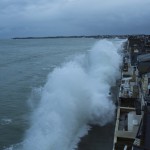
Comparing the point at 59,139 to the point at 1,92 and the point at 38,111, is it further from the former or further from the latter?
the point at 1,92

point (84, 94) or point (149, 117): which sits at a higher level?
point (149, 117)

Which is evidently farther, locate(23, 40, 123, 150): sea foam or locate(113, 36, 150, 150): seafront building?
locate(23, 40, 123, 150): sea foam

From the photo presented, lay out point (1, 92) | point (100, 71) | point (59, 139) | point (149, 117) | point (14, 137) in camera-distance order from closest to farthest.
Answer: point (149, 117) < point (59, 139) < point (14, 137) < point (1, 92) < point (100, 71)

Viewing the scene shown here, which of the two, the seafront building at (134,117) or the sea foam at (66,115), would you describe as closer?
the seafront building at (134,117)

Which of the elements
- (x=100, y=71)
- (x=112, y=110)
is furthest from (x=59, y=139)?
(x=100, y=71)

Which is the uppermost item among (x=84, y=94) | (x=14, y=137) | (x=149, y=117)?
(x=149, y=117)

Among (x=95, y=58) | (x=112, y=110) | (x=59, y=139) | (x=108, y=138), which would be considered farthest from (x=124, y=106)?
(x=95, y=58)

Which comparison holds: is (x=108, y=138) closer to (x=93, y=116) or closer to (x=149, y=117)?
(x=93, y=116)

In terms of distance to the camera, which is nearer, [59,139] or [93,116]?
[59,139]

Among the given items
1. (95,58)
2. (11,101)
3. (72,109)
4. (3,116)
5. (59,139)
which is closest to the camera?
(59,139)
